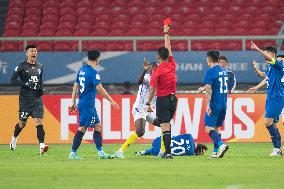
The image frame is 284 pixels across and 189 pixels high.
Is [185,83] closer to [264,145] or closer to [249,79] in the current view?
[249,79]

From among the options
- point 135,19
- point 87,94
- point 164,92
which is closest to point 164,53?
point 164,92

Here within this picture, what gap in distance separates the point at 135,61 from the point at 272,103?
8.91 m

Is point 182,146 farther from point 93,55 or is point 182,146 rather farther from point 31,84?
point 31,84

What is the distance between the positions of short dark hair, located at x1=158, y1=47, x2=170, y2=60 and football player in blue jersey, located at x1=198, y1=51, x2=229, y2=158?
34.7 inches

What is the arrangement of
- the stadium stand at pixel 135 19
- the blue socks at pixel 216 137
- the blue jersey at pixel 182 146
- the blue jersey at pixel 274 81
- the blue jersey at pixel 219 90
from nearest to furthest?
the blue socks at pixel 216 137, the blue jersey at pixel 219 90, the blue jersey at pixel 274 81, the blue jersey at pixel 182 146, the stadium stand at pixel 135 19

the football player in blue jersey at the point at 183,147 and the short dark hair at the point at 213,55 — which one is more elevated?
the short dark hair at the point at 213,55

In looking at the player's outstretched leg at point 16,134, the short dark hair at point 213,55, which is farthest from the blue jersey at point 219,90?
the player's outstretched leg at point 16,134

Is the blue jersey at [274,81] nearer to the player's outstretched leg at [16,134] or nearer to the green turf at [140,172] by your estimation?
the green turf at [140,172]

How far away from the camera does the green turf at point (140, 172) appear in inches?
475

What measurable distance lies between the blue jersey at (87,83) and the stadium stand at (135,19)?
11019 mm

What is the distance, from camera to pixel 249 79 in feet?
86.3

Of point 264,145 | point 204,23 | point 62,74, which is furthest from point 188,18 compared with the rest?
point 264,145

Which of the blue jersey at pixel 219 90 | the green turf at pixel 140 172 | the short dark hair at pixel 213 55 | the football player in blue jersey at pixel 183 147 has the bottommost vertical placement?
the green turf at pixel 140 172

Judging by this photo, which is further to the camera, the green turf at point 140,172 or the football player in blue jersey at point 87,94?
the football player in blue jersey at point 87,94
